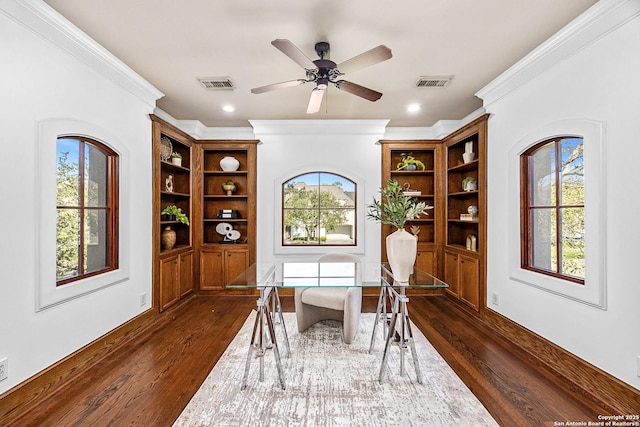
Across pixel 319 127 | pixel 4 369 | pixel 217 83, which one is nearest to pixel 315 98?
pixel 217 83

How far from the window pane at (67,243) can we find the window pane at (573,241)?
408cm

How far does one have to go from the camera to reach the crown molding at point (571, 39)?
6.52ft

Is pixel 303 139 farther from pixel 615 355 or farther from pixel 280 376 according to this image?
pixel 615 355

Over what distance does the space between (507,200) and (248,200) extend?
11.3 ft

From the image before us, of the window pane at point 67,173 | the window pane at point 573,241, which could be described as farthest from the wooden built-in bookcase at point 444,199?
the window pane at point 67,173

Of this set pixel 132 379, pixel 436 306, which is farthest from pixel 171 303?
pixel 436 306

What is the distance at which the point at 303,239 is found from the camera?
4883 mm

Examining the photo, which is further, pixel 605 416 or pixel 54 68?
pixel 54 68

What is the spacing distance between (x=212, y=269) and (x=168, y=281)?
0.85 m

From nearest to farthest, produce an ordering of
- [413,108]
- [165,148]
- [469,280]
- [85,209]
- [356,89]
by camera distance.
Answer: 1. [356,89]
2. [85,209]
3. [469,280]
4. [165,148]
5. [413,108]

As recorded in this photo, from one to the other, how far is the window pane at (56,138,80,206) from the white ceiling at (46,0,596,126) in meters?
0.90

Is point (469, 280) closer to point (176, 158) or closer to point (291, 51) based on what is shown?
point (291, 51)

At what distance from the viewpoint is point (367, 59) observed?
7.06 ft

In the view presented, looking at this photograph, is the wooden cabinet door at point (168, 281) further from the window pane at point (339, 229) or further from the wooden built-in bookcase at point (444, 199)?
the wooden built-in bookcase at point (444, 199)
